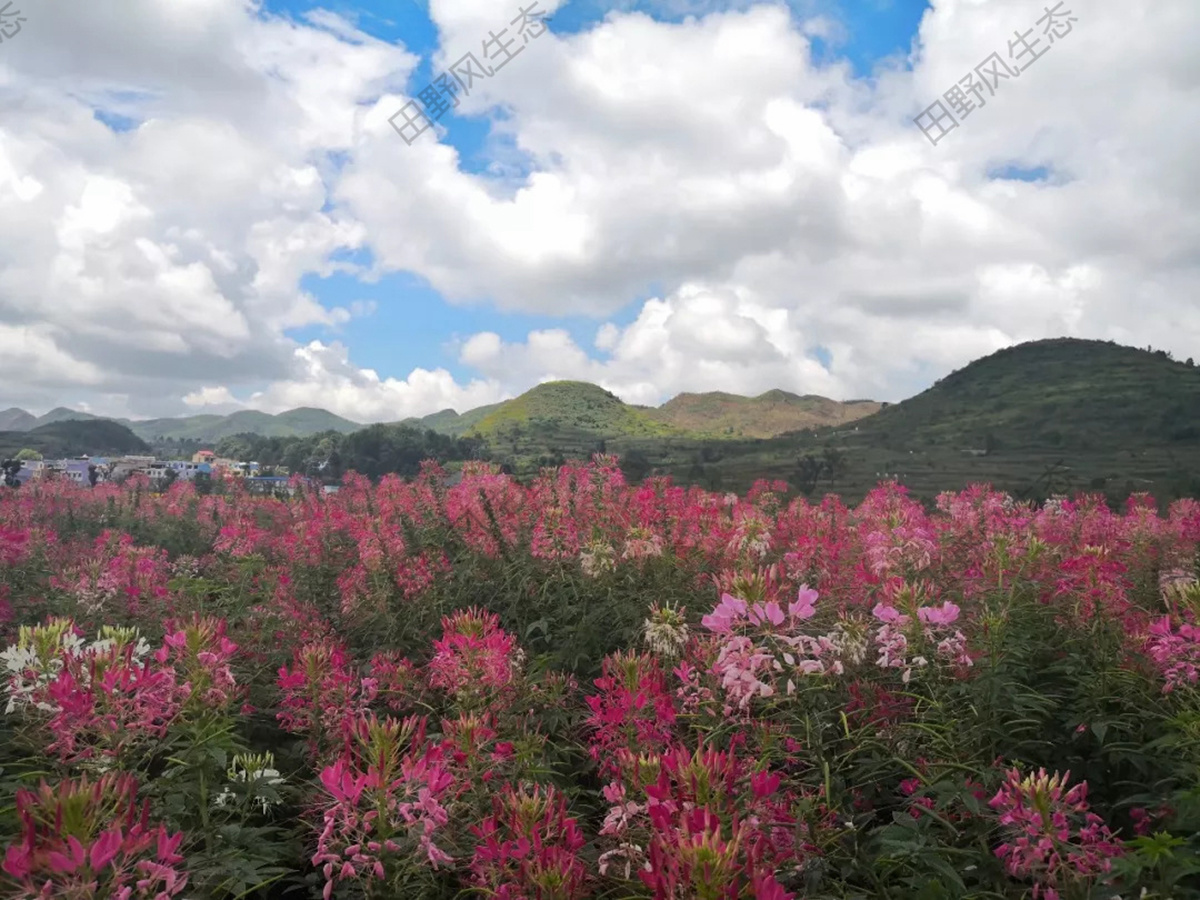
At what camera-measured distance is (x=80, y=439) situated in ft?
364

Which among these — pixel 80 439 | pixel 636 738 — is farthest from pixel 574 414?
pixel 636 738

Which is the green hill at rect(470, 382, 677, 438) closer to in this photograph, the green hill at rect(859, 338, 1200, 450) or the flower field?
the green hill at rect(859, 338, 1200, 450)

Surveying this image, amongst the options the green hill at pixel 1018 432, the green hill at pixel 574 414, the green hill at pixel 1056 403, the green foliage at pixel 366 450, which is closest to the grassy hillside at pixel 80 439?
the green hill at pixel 574 414

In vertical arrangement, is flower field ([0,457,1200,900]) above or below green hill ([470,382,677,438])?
below

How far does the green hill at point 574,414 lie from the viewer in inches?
4688

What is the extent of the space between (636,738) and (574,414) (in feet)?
447

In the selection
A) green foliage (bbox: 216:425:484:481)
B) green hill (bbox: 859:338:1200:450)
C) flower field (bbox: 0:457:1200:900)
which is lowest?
flower field (bbox: 0:457:1200:900)

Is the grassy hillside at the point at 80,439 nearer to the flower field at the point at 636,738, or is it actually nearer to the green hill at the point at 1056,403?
the flower field at the point at 636,738

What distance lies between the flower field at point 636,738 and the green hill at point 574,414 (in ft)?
333

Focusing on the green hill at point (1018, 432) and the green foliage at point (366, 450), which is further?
the green hill at point (1018, 432)

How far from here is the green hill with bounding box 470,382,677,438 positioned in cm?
11906

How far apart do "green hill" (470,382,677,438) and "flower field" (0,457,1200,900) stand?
333ft

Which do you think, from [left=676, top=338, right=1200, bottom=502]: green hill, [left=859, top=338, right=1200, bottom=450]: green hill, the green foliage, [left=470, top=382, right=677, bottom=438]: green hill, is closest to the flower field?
the green foliage

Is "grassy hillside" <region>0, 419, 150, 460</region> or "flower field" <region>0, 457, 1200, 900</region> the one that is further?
"grassy hillside" <region>0, 419, 150, 460</region>
